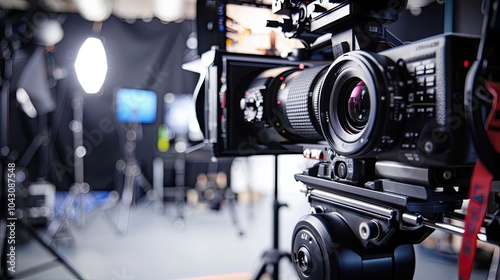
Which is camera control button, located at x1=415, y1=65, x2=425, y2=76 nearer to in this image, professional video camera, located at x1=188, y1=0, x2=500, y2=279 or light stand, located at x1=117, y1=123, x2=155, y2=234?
professional video camera, located at x1=188, y1=0, x2=500, y2=279

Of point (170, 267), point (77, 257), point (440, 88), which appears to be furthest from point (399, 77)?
point (77, 257)

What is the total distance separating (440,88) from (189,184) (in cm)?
395

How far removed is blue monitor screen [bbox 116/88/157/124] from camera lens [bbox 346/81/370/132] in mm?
3318

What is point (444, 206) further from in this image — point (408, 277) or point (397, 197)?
point (408, 277)

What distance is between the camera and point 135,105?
384cm

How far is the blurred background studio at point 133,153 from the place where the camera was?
163 centimetres

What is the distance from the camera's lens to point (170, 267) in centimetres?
208

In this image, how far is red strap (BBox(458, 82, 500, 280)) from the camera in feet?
1.65

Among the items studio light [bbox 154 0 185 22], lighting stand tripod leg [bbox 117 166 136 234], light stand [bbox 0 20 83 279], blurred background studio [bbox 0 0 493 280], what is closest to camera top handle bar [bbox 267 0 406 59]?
blurred background studio [bbox 0 0 493 280]

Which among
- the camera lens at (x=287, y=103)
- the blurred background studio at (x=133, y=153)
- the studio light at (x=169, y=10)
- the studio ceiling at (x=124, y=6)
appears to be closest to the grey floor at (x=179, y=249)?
the blurred background studio at (x=133, y=153)

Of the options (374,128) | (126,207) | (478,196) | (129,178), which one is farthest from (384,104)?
(129,178)

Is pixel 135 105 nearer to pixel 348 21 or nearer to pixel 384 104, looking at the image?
pixel 348 21

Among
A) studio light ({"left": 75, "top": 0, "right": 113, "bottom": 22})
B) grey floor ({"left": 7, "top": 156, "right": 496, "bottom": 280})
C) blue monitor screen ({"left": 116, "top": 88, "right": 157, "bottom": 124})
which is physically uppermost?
studio light ({"left": 75, "top": 0, "right": 113, "bottom": 22})

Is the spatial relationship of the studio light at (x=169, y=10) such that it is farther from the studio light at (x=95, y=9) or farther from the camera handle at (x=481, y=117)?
the camera handle at (x=481, y=117)
